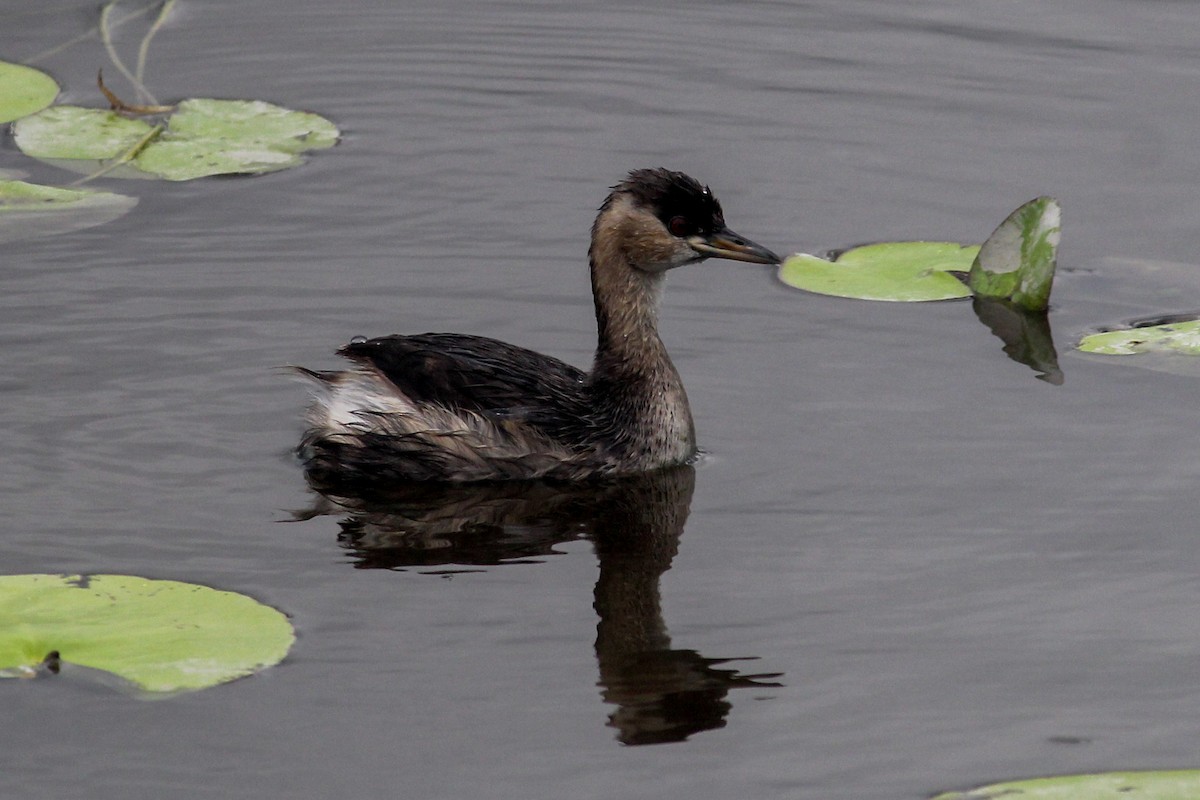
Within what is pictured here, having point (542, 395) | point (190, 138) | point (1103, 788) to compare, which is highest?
point (190, 138)

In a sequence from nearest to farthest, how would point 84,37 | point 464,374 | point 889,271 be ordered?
point 464,374
point 889,271
point 84,37

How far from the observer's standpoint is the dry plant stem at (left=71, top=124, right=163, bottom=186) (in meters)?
9.16

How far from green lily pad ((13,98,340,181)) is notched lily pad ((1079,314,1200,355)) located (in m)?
4.23

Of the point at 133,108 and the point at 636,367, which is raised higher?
the point at 133,108

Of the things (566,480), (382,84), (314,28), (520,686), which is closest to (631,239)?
(566,480)

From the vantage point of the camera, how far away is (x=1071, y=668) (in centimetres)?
536

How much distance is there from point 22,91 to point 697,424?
4.83 m

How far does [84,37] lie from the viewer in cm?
1116

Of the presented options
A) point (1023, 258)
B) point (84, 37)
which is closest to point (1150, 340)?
point (1023, 258)

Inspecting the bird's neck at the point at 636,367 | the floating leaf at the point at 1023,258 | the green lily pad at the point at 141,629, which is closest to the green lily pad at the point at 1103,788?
the green lily pad at the point at 141,629

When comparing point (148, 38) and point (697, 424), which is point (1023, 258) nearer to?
point (697, 424)

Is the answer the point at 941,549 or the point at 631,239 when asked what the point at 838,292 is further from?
the point at 941,549

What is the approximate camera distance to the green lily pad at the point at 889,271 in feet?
27.0

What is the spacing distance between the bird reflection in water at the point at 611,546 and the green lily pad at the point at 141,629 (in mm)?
729
